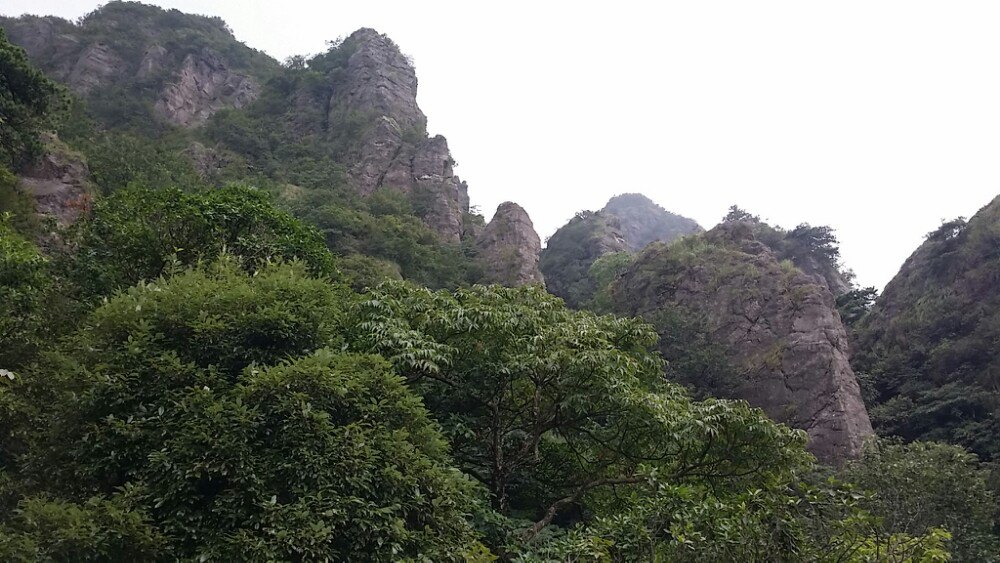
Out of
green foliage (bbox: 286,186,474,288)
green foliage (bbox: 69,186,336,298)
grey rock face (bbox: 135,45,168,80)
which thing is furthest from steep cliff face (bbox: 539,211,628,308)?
grey rock face (bbox: 135,45,168,80)

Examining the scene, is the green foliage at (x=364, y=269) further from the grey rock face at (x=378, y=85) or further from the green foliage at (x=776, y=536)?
the grey rock face at (x=378, y=85)

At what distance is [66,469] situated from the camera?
586 centimetres

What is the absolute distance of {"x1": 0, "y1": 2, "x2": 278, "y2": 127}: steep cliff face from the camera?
43.8 metres

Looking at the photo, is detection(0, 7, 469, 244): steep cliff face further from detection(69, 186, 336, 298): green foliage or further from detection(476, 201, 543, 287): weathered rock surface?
detection(69, 186, 336, 298): green foliage

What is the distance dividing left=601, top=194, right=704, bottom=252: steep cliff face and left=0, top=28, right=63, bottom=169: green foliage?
219ft

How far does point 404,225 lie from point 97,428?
24.8 m

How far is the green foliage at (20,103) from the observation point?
16.2 m

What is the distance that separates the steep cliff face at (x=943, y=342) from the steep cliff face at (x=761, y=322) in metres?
1.90

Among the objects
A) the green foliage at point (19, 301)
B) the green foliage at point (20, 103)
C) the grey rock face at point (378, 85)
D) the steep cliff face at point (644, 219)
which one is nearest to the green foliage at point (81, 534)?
the green foliage at point (19, 301)

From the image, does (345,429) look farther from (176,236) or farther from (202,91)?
(202,91)

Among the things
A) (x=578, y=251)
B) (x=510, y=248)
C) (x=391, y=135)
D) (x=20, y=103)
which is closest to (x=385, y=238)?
(x=510, y=248)

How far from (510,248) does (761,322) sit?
12881 mm

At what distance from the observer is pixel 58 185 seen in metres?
19.5

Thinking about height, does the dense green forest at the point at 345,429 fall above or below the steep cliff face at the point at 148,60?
below
